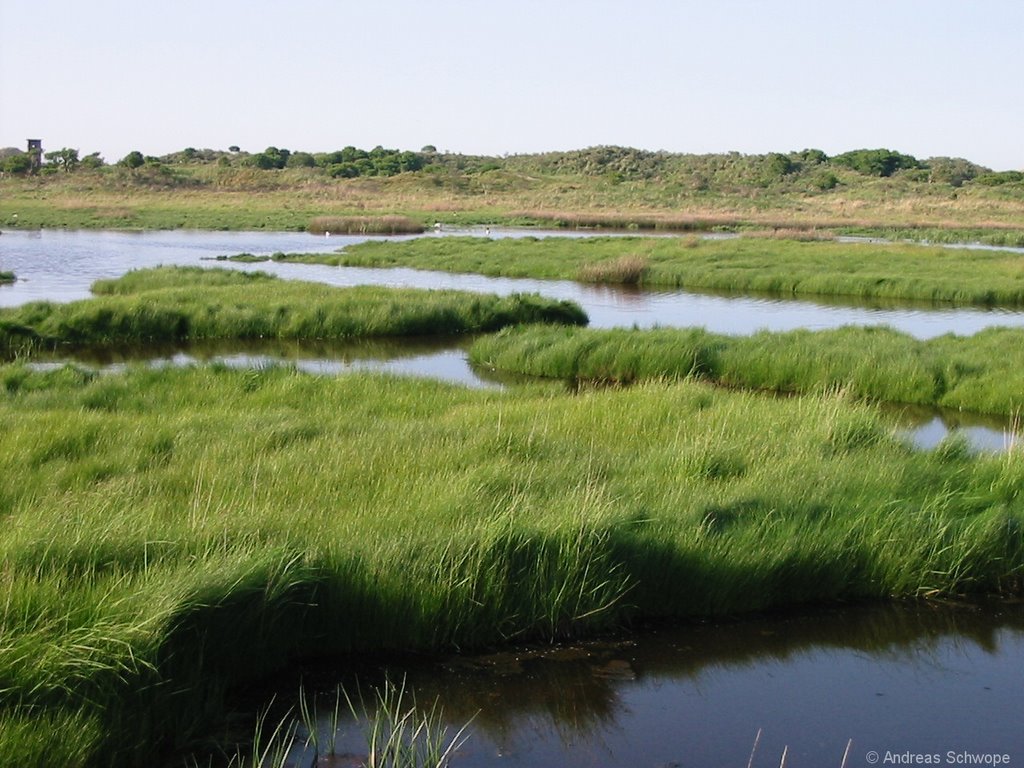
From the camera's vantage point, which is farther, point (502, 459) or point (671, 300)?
point (671, 300)

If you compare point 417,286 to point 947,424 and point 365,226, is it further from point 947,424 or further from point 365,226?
point 365,226

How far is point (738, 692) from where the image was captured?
5.86 m

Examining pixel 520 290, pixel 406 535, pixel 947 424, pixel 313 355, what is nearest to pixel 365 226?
pixel 520 290

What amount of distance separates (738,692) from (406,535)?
2.10 metres

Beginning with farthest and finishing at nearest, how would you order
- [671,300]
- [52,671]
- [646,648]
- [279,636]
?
[671,300] → [646,648] → [279,636] → [52,671]

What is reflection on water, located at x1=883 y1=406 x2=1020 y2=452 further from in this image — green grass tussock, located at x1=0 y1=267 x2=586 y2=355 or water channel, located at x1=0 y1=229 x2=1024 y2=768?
green grass tussock, located at x1=0 y1=267 x2=586 y2=355

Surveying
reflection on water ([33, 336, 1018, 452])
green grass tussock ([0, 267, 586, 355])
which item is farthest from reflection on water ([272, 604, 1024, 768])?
green grass tussock ([0, 267, 586, 355])

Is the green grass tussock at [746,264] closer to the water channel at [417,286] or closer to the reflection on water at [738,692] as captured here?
the water channel at [417,286]

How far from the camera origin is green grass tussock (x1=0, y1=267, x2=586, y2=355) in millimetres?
18328

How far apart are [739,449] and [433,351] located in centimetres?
1017

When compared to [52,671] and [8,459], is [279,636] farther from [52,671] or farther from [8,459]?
[8,459]

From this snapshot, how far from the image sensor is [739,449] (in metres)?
8.48

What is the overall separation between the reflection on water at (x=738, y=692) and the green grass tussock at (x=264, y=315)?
1323 cm

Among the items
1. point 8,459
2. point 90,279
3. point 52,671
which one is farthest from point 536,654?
point 90,279
